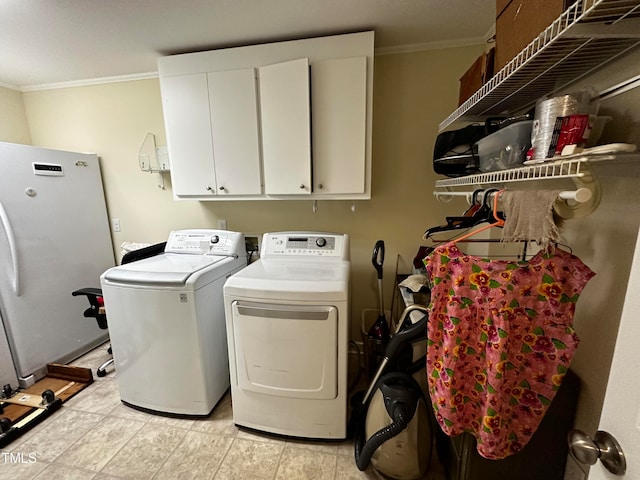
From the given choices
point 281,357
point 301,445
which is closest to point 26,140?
point 281,357

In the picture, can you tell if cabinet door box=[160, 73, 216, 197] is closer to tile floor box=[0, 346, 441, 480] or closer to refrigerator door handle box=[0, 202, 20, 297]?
refrigerator door handle box=[0, 202, 20, 297]

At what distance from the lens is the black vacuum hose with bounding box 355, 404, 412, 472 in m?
1.17

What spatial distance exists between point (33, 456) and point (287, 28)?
293 cm

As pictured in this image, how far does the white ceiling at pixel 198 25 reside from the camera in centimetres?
150

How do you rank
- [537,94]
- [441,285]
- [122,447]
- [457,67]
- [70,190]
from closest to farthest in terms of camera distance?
[441,285] → [537,94] → [122,447] → [457,67] → [70,190]

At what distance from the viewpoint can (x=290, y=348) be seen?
1465 millimetres

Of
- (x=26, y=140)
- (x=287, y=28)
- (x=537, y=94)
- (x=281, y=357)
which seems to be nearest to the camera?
(x=537, y=94)

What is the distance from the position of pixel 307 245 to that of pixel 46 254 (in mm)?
2131

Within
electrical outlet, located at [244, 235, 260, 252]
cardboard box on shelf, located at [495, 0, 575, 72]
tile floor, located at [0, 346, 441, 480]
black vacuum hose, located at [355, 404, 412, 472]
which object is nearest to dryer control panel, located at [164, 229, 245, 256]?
electrical outlet, located at [244, 235, 260, 252]

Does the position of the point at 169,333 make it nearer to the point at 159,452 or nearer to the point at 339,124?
the point at 159,452

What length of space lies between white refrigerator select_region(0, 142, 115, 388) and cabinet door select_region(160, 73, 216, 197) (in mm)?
1084

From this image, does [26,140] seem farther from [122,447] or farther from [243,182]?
[122,447]

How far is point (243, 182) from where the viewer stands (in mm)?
2014

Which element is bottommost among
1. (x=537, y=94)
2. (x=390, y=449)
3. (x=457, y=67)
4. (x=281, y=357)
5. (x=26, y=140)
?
(x=390, y=449)
